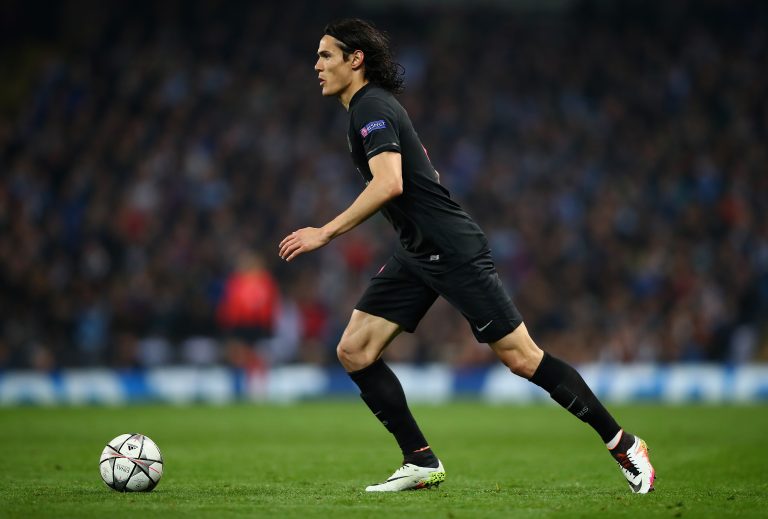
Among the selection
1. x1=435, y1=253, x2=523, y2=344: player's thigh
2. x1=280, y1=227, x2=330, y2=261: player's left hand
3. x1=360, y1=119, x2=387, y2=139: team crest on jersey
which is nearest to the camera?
x1=280, y1=227, x2=330, y2=261: player's left hand

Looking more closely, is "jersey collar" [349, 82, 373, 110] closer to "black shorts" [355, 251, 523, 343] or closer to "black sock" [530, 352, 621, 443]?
"black shorts" [355, 251, 523, 343]

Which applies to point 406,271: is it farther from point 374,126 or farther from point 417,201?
point 374,126

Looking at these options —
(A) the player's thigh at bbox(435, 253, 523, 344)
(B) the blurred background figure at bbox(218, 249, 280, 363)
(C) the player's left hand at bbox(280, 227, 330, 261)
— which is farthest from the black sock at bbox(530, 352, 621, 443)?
(B) the blurred background figure at bbox(218, 249, 280, 363)

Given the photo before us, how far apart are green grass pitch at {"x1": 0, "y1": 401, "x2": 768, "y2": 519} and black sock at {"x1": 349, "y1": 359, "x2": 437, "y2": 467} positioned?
27cm

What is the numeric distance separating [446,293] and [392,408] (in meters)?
0.81

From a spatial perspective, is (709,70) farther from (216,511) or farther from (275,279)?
(216,511)

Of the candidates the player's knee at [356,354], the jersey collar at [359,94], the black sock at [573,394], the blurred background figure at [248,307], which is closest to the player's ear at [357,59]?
the jersey collar at [359,94]

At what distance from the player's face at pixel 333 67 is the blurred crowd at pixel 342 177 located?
34.4 feet

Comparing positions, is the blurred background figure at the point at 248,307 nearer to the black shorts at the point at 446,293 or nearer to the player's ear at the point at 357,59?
the black shorts at the point at 446,293

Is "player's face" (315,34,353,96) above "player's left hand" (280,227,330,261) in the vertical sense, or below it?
above

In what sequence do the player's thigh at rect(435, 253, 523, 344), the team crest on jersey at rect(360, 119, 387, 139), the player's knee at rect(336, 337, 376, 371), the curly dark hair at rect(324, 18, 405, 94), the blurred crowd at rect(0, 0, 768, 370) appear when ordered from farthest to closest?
the blurred crowd at rect(0, 0, 768, 370)
the player's knee at rect(336, 337, 376, 371)
the curly dark hair at rect(324, 18, 405, 94)
the player's thigh at rect(435, 253, 523, 344)
the team crest on jersey at rect(360, 119, 387, 139)

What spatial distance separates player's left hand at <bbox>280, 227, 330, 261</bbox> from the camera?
5895 mm

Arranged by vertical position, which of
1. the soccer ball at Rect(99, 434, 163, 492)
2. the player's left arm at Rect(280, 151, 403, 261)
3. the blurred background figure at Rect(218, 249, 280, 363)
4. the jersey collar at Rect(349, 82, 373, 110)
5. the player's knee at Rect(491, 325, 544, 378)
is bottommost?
the soccer ball at Rect(99, 434, 163, 492)

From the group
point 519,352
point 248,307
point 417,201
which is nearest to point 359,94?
point 417,201
